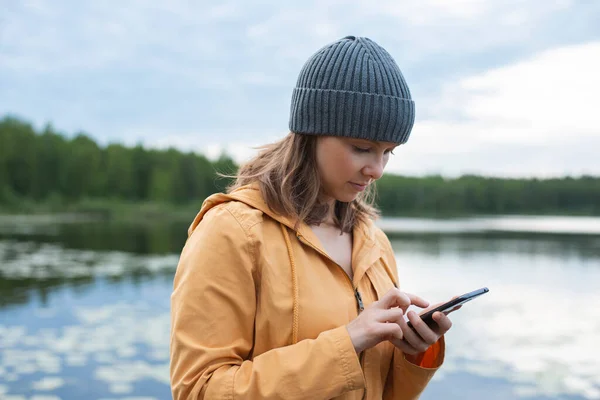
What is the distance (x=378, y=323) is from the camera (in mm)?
1454

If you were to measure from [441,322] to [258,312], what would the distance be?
1.59 ft

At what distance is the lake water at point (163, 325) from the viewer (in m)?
6.27

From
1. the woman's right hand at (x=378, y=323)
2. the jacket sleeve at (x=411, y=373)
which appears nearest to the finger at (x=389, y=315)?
the woman's right hand at (x=378, y=323)

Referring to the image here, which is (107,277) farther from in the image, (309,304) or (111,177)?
(111,177)

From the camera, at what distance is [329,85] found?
164 centimetres

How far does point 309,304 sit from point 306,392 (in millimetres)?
220

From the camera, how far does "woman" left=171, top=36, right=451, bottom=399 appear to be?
1.44 metres

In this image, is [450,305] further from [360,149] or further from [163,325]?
[163,325]

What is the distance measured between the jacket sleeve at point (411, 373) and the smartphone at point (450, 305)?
0.19 meters

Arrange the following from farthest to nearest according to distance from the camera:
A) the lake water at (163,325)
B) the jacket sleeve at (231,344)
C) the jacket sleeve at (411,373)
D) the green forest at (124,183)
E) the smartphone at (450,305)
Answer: the green forest at (124,183), the lake water at (163,325), the jacket sleeve at (411,373), the smartphone at (450,305), the jacket sleeve at (231,344)

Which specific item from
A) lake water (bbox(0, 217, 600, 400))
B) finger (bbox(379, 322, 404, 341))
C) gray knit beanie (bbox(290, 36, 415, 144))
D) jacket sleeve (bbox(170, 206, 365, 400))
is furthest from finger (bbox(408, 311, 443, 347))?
lake water (bbox(0, 217, 600, 400))

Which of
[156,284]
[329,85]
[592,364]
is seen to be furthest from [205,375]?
[156,284]

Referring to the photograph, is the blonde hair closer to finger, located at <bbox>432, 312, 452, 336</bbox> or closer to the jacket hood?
the jacket hood

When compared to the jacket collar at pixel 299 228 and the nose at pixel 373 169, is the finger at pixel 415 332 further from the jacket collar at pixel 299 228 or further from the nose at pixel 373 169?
the nose at pixel 373 169
